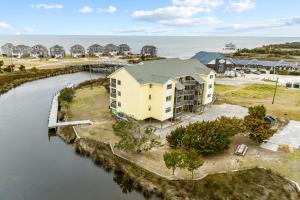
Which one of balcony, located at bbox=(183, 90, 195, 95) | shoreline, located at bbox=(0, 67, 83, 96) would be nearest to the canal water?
balcony, located at bbox=(183, 90, 195, 95)

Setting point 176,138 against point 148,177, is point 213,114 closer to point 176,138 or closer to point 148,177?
point 176,138

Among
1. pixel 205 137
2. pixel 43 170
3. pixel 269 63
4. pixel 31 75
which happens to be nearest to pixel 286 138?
pixel 205 137

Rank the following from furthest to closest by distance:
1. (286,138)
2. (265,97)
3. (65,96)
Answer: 1. (265,97)
2. (65,96)
3. (286,138)

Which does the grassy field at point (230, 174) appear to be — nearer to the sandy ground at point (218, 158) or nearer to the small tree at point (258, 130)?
the sandy ground at point (218, 158)

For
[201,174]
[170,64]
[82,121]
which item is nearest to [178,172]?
[201,174]

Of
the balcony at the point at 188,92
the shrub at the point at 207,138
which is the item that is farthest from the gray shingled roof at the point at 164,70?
the shrub at the point at 207,138
